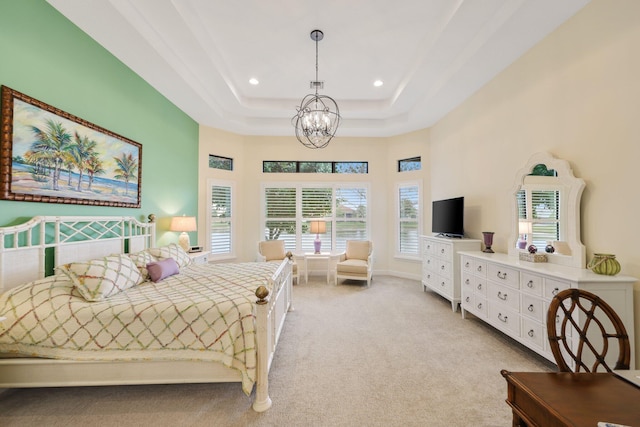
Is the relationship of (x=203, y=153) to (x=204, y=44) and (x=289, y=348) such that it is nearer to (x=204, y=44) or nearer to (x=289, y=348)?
(x=204, y=44)

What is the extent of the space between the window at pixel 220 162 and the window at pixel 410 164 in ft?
13.1

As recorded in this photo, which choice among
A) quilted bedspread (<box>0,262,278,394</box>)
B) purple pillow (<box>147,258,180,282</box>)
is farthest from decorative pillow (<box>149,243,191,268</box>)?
quilted bedspread (<box>0,262,278,394</box>)

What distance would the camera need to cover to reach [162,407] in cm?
199

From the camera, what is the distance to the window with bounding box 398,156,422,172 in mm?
5887

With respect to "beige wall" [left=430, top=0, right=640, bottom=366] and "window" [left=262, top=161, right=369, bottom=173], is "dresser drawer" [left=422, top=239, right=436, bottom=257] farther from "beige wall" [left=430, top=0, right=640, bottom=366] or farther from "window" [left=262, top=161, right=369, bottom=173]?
"window" [left=262, top=161, right=369, bottom=173]

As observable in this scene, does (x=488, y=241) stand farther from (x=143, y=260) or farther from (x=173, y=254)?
(x=143, y=260)

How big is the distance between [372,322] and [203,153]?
469 cm


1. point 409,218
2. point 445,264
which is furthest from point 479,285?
point 409,218

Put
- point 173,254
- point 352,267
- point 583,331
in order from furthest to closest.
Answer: point 352,267
point 173,254
point 583,331

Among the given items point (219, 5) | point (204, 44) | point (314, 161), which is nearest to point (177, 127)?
point (204, 44)

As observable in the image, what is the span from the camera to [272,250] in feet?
18.4

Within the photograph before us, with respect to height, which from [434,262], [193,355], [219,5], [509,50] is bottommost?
[193,355]

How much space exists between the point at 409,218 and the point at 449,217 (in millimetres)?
1456

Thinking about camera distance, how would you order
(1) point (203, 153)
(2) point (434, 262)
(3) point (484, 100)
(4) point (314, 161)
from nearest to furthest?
1. (3) point (484, 100)
2. (2) point (434, 262)
3. (1) point (203, 153)
4. (4) point (314, 161)
